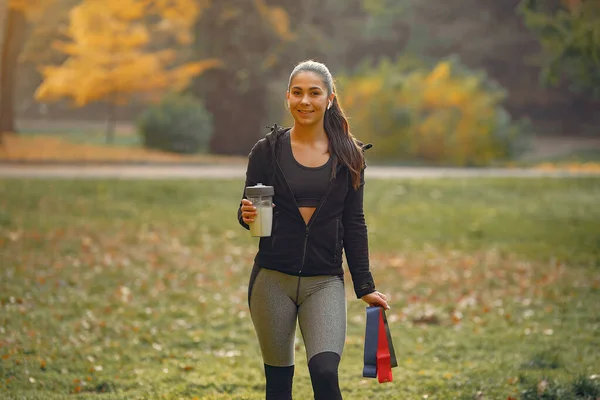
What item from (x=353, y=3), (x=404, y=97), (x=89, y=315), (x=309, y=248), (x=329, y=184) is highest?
(x=353, y=3)

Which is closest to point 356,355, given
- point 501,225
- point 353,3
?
point 501,225

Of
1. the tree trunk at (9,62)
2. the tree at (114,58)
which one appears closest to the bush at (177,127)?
the tree at (114,58)

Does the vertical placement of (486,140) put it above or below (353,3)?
below

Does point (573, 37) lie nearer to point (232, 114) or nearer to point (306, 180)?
point (306, 180)

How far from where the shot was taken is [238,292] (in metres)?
10.8

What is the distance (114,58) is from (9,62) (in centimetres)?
358

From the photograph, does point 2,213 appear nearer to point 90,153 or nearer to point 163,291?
point 163,291

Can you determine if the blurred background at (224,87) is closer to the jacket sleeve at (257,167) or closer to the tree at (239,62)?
the tree at (239,62)

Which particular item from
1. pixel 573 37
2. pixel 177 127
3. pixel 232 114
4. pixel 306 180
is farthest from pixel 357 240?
pixel 232 114

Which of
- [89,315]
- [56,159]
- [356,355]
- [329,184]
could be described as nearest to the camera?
[329,184]

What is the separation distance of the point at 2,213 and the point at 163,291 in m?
5.24

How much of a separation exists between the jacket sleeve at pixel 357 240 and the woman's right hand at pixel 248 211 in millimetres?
484

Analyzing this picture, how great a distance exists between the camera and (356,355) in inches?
315

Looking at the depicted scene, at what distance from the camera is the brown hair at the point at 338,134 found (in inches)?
166
